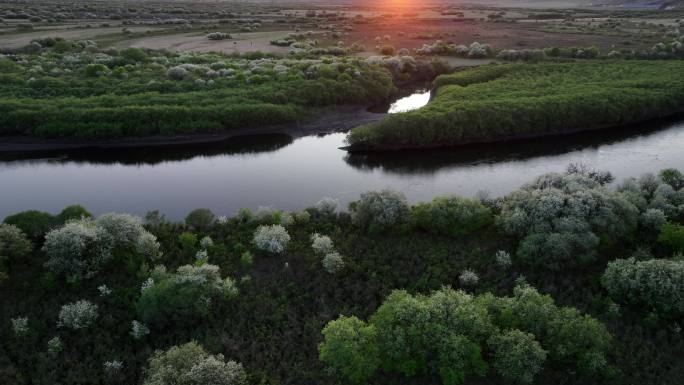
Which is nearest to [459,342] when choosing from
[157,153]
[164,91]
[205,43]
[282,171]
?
[282,171]

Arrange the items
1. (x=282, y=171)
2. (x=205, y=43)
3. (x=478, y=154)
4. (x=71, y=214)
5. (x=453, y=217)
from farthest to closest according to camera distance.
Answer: (x=205, y=43)
(x=478, y=154)
(x=282, y=171)
(x=71, y=214)
(x=453, y=217)

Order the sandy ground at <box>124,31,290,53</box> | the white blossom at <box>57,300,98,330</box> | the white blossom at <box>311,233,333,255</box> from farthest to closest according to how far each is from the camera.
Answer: the sandy ground at <box>124,31,290,53</box> → the white blossom at <box>311,233,333,255</box> → the white blossom at <box>57,300,98,330</box>

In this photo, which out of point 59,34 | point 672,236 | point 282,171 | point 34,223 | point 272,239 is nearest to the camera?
point 672,236

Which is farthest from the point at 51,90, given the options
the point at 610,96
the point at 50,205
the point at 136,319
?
the point at 610,96

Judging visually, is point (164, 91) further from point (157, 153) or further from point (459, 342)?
point (459, 342)

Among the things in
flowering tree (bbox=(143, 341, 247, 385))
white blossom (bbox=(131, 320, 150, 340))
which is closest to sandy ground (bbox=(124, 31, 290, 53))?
white blossom (bbox=(131, 320, 150, 340))

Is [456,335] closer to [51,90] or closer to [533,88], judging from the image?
[533,88]

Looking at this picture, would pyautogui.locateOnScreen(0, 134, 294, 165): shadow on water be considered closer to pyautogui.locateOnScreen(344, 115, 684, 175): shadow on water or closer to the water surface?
the water surface
